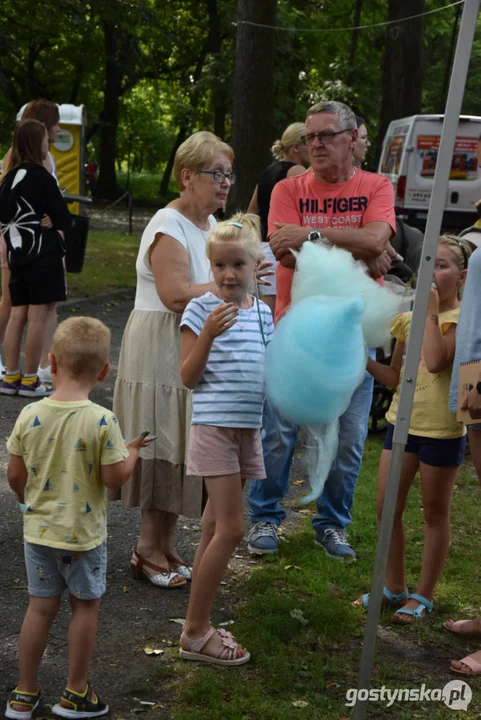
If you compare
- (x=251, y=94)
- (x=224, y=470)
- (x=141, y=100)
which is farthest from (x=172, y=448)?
(x=141, y=100)

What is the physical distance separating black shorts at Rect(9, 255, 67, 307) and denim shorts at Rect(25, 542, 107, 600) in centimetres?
450

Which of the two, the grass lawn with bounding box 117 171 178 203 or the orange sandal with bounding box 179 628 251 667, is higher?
the orange sandal with bounding box 179 628 251 667

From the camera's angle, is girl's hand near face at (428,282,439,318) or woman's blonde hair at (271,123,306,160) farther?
woman's blonde hair at (271,123,306,160)

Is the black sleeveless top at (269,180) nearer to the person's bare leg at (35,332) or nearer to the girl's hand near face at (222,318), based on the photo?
the person's bare leg at (35,332)

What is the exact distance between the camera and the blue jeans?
4.78 metres

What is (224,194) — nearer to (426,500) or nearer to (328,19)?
(426,500)

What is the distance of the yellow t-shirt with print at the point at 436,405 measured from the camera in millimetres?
3889

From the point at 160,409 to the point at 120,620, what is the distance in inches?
33.8

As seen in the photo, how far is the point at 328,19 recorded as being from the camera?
27.1 m

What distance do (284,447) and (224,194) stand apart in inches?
54.6

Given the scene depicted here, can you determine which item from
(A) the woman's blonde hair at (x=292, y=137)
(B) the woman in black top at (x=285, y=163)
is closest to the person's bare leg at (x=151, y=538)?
(B) the woman in black top at (x=285, y=163)

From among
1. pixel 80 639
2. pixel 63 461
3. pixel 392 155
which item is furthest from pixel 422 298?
pixel 392 155

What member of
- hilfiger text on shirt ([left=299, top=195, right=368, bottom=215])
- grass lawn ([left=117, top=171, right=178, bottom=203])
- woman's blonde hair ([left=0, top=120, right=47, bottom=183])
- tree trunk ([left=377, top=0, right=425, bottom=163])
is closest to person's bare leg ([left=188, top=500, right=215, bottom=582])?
hilfiger text on shirt ([left=299, top=195, right=368, bottom=215])

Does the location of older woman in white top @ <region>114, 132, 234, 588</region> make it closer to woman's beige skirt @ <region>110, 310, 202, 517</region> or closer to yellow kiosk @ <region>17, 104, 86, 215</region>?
woman's beige skirt @ <region>110, 310, 202, 517</region>
